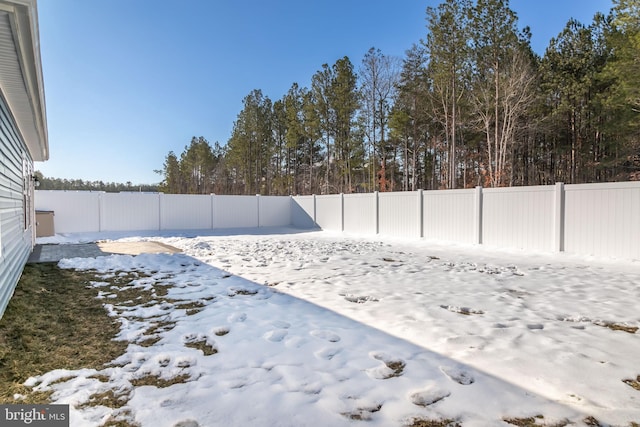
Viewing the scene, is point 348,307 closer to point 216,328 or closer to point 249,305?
point 249,305

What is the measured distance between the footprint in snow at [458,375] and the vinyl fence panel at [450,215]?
22.3ft

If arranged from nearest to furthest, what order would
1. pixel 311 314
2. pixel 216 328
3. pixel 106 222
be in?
pixel 216 328, pixel 311 314, pixel 106 222

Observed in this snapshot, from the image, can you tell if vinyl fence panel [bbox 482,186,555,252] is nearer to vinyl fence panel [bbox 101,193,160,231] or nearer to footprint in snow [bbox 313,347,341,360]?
footprint in snow [bbox 313,347,341,360]

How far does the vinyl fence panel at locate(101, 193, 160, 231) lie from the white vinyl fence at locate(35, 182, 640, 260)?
32 millimetres

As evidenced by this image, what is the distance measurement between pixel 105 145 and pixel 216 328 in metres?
21.1

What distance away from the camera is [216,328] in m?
2.93

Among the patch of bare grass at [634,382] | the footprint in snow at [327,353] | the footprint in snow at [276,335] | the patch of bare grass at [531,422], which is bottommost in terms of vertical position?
the footprint in snow at [276,335]

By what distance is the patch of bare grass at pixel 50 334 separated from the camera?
2.18m

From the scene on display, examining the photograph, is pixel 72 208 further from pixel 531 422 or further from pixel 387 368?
pixel 531 422

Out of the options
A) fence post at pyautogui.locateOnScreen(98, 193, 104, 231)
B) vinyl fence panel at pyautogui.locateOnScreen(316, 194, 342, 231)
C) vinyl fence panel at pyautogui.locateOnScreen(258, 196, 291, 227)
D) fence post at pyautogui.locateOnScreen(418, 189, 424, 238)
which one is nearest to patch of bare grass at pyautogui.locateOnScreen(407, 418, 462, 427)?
fence post at pyautogui.locateOnScreen(418, 189, 424, 238)

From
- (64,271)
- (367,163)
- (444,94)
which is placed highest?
(444,94)

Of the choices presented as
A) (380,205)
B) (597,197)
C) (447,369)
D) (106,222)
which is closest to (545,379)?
(447,369)

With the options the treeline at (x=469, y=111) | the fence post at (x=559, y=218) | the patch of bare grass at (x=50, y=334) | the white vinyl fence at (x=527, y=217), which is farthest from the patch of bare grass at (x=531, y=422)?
the treeline at (x=469, y=111)

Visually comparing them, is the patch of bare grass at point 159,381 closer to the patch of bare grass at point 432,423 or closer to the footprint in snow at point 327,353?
the footprint in snow at point 327,353
